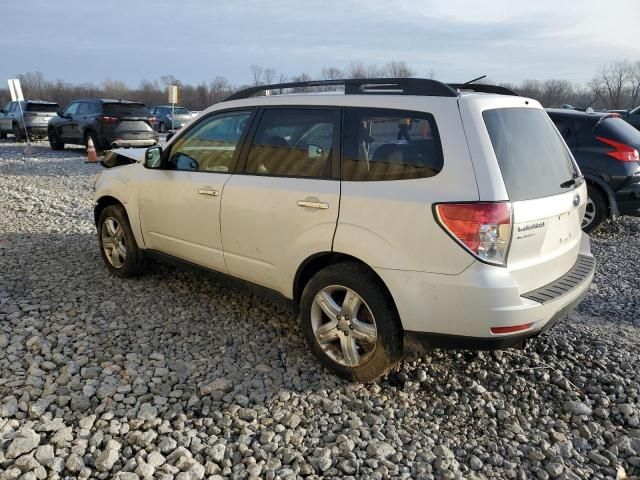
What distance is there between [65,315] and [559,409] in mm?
3667

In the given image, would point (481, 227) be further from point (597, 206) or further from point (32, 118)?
point (32, 118)

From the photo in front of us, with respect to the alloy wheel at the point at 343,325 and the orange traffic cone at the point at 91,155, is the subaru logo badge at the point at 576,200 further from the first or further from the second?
the orange traffic cone at the point at 91,155

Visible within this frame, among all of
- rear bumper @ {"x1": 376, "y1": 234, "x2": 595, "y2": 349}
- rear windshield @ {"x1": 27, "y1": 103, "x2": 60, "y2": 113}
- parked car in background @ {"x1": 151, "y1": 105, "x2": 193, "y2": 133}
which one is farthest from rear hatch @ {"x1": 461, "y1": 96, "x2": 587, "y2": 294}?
parked car in background @ {"x1": 151, "y1": 105, "x2": 193, "y2": 133}

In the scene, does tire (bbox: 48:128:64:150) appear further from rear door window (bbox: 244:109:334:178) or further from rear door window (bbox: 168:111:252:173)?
rear door window (bbox: 244:109:334:178)

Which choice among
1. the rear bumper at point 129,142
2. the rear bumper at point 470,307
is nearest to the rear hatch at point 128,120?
the rear bumper at point 129,142

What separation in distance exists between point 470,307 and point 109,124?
1487cm

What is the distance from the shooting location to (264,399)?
3002mm

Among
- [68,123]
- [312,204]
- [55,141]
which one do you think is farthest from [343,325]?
[55,141]

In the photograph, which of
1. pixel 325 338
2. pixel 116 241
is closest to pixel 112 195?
pixel 116 241

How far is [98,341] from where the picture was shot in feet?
11.8

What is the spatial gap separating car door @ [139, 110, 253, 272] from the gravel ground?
54 centimetres

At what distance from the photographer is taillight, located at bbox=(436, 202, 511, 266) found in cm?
253

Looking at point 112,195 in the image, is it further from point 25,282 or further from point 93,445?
point 93,445

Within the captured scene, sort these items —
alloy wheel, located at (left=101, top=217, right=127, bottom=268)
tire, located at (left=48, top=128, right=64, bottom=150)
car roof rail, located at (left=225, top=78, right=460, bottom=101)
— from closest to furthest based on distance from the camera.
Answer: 1. car roof rail, located at (left=225, top=78, right=460, bottom=101)
2. alloy wheel, located at (left=101, top=217, right=127, bottom=268)
3. tire, located at (left=48, top=128, right=64, bottom=150)
